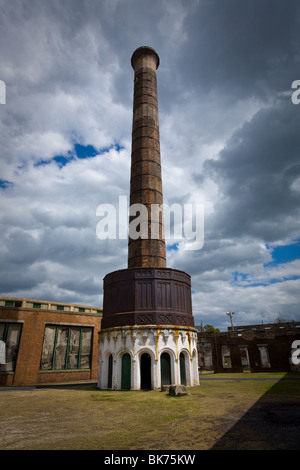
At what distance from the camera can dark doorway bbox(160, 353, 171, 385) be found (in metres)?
12.5

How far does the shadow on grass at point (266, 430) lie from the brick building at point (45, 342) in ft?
48.0

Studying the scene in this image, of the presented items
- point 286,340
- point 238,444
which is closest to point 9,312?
point 238,444

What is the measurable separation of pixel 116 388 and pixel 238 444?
9.65m

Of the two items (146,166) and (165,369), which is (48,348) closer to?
(165,369)

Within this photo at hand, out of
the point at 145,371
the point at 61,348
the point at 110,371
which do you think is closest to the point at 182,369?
the point at 145,371

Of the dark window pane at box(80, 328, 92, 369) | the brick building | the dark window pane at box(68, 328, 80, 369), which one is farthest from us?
the dark window pane at box(80, 328, 92, 369)

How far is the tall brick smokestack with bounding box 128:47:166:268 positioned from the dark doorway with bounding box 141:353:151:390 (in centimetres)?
527

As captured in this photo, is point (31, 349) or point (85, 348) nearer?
point (31, 349)

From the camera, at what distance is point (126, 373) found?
12578 millimetres

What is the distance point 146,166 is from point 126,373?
12.7m

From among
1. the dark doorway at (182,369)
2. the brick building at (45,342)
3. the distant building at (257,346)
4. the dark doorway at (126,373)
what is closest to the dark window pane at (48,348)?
the brick building at (45,342)

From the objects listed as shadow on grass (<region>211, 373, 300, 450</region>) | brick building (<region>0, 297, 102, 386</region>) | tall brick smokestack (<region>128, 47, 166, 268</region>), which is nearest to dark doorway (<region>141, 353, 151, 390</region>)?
tall brick smokestack (<region>128, 47, 166, 268</region>)

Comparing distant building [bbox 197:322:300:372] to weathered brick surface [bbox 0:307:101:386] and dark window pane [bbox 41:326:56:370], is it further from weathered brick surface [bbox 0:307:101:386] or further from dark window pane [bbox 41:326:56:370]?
dark window pane [bbox 41:326:56:370]

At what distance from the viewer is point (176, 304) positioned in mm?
14023
